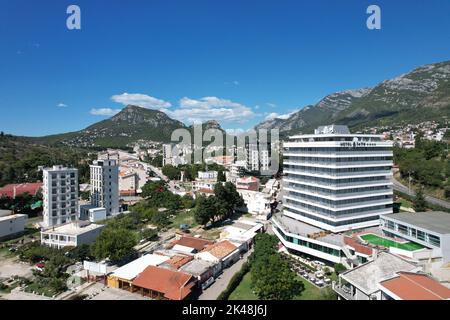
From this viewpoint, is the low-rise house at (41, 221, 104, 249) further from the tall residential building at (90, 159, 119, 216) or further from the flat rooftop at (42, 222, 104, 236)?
the tall residential building at (90, 159, 119, 216)

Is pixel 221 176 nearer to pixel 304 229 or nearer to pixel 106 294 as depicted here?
pixel 304 229

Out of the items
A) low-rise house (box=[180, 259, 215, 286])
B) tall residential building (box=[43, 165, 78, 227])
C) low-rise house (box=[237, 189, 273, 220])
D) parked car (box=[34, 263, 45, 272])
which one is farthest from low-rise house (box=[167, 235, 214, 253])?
tall residential building (box=[43, 165, 78, 227])

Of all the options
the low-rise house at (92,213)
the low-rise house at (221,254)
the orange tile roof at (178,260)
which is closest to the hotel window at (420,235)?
the low-rise house at (221,254)

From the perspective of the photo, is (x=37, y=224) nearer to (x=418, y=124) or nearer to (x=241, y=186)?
(x=241, y=186)

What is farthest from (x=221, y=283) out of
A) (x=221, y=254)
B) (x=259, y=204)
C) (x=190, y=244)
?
(x=259, y=204)

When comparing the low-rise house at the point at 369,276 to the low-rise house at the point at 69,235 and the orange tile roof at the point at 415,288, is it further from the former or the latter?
the low-rise house at the point at 69,235
